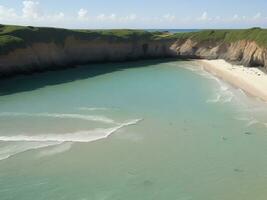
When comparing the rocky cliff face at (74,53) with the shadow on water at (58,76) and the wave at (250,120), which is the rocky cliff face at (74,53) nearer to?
the shadow on water at (58,76)

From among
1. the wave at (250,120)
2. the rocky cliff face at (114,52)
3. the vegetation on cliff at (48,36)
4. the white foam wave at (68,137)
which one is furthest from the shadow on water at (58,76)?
the wave at (250,120)

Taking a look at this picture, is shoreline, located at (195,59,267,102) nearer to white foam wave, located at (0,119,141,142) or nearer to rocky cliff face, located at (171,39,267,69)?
rocky cliff face, located at (171,39,267,69)

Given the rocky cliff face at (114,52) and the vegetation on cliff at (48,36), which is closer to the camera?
the vegetation on cliff at (48,36)

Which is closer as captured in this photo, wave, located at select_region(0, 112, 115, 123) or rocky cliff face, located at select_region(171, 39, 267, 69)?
wave, located at select_region(0, 112, 115, 123)

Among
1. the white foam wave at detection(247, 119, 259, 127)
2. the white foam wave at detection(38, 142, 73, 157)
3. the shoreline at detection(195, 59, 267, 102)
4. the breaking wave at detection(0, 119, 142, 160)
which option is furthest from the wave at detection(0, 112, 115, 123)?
the shoreline at detection(195, 59, 267, 102)

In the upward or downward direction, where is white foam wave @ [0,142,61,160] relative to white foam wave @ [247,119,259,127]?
downward

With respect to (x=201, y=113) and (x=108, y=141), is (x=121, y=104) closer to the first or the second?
(x=201, y=113)
